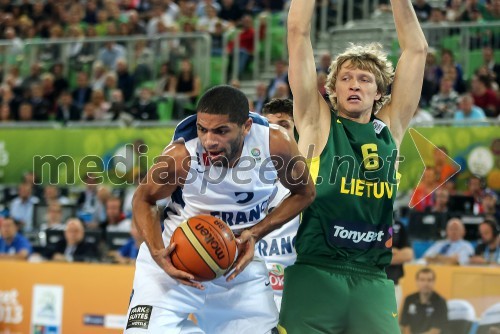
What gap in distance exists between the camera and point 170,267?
5.40 m

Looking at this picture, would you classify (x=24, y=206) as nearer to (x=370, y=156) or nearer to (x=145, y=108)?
(x=145, y=108)

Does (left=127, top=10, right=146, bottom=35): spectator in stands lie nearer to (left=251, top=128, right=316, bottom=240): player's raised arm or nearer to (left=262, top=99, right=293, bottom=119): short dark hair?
(left=262, top=99, right=293, bottom=119): short dark hair

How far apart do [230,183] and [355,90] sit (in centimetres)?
104

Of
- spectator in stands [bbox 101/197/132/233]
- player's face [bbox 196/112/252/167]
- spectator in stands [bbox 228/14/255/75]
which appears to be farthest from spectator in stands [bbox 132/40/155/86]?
player's face [bbox 196/112/252/167]

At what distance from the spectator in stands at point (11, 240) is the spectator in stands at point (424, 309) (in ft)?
19.5

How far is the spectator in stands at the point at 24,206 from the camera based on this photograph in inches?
610

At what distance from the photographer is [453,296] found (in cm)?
960

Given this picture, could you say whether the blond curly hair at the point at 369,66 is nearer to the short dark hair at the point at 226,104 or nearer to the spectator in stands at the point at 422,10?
the short dark hair at the point at 226,104

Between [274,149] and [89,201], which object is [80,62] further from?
[274,149]

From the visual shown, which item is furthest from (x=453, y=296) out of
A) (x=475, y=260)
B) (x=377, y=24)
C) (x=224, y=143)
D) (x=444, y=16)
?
(x=377, y=24)

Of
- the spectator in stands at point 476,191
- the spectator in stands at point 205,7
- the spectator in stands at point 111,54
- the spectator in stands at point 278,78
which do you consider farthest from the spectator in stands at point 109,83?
the spectator in stands at point 476,191

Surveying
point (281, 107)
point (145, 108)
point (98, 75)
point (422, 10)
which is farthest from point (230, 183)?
point (98, 75)

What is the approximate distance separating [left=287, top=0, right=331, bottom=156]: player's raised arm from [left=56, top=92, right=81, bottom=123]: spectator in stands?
Answer: 1168 cm

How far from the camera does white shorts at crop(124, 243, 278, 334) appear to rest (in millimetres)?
5492
